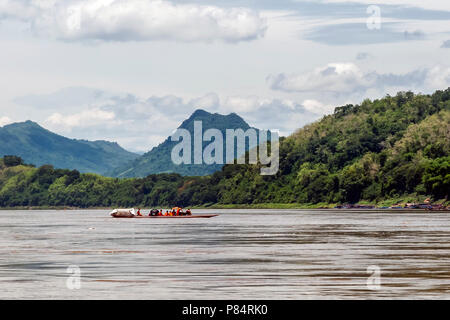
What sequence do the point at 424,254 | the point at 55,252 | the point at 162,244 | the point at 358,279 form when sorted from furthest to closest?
the point at 162,244 → the point at 55,252 → the point at 424,254 → the point at 358,279

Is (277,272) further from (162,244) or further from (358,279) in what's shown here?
(162,244)
